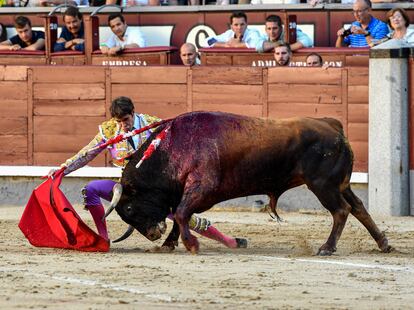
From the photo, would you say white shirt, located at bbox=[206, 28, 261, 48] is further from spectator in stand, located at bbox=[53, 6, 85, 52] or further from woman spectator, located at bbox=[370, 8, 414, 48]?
spectator in stand, located at bbox=[53, 6, 85, 52]

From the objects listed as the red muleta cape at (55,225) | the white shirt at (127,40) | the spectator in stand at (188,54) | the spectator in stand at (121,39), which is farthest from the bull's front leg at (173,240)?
the white shirt at (127,40)

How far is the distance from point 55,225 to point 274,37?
4668mm

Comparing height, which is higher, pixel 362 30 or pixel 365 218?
pixel 362 30

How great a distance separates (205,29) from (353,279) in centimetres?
744

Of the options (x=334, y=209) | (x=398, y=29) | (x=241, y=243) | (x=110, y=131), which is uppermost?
(x=398, y=29)

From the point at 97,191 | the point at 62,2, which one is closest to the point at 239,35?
the point at 62,2

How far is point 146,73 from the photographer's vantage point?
14.9 meters

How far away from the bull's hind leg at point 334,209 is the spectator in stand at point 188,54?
15.2 ft

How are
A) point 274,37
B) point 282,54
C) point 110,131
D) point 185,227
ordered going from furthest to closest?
point 274,37, point 282,54, point 110,131, point 185,227

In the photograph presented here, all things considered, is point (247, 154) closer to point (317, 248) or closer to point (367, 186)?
point (317, 248)

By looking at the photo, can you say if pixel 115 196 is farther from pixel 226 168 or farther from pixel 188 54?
pixel 188 54

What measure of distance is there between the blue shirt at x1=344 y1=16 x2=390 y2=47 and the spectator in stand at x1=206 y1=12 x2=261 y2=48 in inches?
38.1

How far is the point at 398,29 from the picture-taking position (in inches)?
553

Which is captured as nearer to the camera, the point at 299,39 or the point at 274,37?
the point at 274,37
